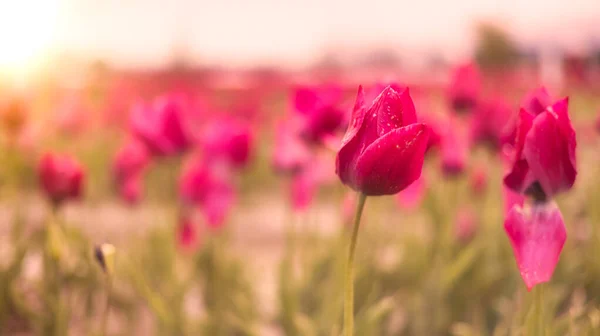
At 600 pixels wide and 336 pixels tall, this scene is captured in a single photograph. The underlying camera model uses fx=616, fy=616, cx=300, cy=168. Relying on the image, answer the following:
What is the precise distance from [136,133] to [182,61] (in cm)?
366

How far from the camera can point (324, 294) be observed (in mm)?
756

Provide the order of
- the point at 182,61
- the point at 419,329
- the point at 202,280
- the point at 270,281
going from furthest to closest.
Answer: the point at 182,61
the point at 270,281
the point at 202,280
the point at 419,329

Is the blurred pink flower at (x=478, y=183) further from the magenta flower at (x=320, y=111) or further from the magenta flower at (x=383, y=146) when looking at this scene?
the magenta flower at (x=383, y=146)

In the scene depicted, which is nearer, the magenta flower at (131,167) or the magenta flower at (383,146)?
the magenta flower at (383,146)

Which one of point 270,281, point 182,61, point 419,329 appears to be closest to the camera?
point 419,329

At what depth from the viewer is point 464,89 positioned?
80 cm

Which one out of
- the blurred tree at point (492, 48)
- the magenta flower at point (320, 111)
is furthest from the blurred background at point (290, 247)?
the blurred tree at point (492, 48)

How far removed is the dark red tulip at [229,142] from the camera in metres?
0.81

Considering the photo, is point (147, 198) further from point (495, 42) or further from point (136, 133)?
point (495, 42)

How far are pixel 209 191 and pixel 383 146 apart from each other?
558 mm

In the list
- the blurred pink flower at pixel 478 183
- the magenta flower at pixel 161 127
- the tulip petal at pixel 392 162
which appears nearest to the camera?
the tulip petal at pixel 392 162

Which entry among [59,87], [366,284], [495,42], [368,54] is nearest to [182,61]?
[59,87]

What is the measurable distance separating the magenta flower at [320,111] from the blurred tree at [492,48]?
3833mm

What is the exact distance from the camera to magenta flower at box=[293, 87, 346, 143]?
61cm
